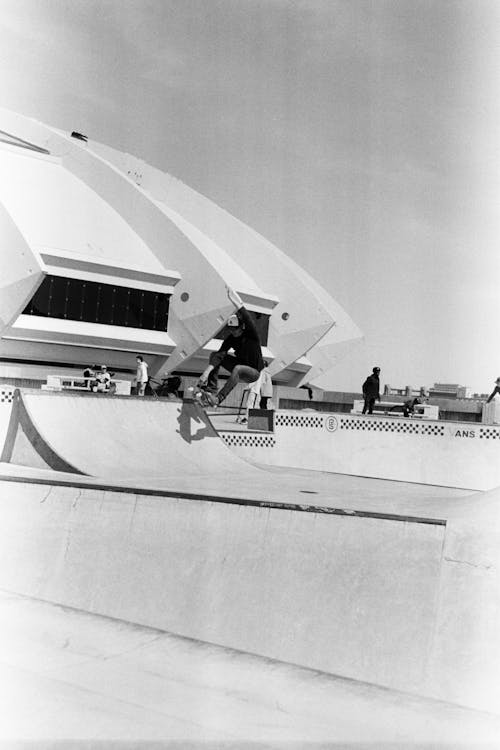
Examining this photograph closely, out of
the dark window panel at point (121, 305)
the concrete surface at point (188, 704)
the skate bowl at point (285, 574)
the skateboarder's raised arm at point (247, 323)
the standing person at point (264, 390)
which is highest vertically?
the dark window panel at point (121, 305)

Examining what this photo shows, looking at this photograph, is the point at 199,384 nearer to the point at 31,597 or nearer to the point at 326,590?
the point at 31,597

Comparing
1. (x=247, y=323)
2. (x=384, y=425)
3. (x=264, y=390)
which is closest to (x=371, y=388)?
(x=264, y=390)

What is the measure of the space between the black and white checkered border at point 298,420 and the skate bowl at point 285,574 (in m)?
9.48

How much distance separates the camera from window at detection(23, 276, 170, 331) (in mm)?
31625

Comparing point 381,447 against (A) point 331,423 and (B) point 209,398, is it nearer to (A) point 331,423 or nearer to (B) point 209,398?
(A) point 331,423

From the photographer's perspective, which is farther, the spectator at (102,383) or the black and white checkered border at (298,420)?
the spectator at (102,383)

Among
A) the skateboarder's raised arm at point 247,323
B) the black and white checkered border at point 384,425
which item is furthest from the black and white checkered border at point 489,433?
the skateboarder's raised arm at point 247,323

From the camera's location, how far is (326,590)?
15.1 ft

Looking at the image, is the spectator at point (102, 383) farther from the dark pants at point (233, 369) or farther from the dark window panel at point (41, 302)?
the dark pants at point (233, 369)

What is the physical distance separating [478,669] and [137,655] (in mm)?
1870

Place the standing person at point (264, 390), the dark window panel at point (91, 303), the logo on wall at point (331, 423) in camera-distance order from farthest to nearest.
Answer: the dark window panel at point (91, 303), the standing person at point (264, 390), the logo on wall at point (331, 423)

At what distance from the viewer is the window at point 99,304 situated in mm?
31625

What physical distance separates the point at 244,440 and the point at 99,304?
64.5ft

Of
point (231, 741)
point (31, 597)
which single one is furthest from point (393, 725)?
point (31, 597)
